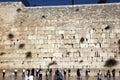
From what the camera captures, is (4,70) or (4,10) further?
(4,10)

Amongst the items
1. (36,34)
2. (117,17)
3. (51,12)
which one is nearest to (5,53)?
(36,34)

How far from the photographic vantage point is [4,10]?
28.7 m

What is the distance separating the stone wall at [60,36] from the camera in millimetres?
26672

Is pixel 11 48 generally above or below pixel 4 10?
below

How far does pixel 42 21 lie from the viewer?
91.9ft

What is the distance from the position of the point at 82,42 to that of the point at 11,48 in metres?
5.32

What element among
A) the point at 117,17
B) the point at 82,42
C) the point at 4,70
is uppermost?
the point at 117,17

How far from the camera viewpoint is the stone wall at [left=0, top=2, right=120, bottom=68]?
26672 millimetres

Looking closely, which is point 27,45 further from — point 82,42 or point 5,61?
point 82,42

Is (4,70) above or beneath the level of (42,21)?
beneath

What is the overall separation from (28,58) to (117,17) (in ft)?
23.4

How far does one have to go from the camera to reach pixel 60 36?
27469 mm

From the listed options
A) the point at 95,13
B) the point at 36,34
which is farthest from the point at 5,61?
the point at 95,13

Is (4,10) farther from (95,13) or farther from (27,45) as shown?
(95,13)
